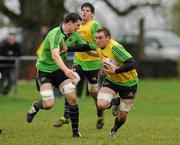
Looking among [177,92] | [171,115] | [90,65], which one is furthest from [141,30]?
[90,65]

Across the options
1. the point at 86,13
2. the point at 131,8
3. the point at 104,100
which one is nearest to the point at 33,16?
the point at 131,8

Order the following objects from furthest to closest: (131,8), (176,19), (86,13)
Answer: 1. (176,19)
2. (131,8)
3. (86,13)

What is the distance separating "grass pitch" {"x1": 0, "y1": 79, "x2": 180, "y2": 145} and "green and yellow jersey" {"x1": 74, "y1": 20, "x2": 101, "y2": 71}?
128cm

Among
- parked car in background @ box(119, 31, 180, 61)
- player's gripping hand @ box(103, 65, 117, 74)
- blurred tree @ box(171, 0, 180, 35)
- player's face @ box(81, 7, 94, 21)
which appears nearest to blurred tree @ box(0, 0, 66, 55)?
parked car in background @ box(119, 31, 180, 61)

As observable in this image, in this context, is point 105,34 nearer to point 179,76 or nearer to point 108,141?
point 108,141

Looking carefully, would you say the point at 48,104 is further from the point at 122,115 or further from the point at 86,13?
the point at 86,13

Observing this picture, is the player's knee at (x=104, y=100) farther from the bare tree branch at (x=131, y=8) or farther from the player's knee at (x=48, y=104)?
the bare tree branch at (x=131, y=8)

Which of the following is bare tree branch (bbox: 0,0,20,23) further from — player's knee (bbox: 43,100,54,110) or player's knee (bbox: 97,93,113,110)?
player's knee (bbox: 97,93,113,110)

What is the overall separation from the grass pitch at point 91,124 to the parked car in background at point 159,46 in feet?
28.7

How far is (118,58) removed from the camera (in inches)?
453

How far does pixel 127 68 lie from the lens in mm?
11320

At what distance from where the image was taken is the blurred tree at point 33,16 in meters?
30.0

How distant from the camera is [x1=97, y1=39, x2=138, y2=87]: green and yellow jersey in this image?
37.6 ft

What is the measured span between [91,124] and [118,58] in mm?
3392
